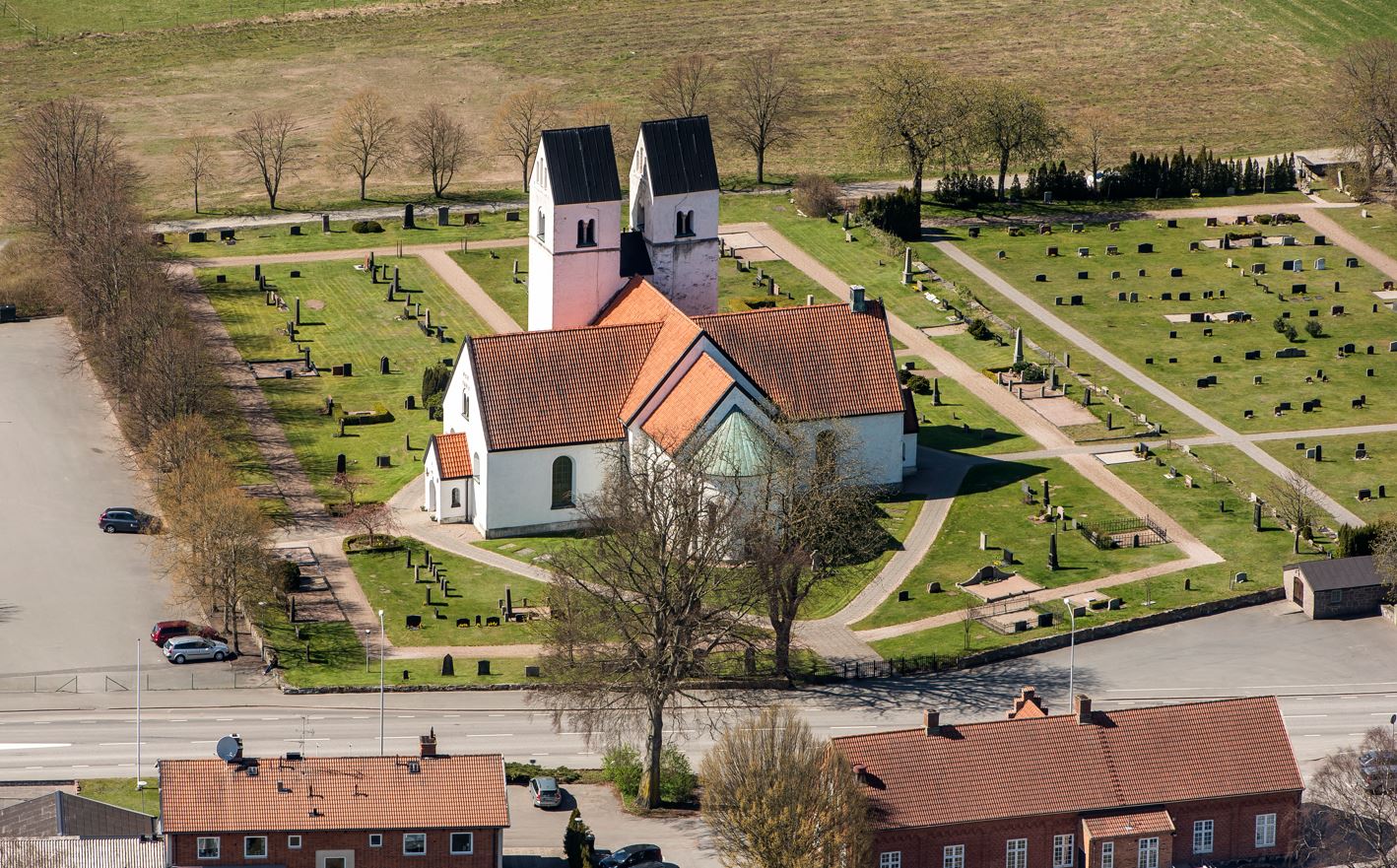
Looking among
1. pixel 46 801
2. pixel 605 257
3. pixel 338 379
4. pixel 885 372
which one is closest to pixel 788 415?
pixel 885 372

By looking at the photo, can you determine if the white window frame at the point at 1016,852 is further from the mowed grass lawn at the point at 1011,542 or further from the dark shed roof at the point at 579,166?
the dark shed roof at the point at 579,166

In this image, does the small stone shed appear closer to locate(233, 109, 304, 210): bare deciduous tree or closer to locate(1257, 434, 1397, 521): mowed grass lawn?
locate(1257, 434, 1397, 521): mowed grass lawn

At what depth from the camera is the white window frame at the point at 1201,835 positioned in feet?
327

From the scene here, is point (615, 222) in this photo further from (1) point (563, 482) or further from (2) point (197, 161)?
(2) point (197, 161)

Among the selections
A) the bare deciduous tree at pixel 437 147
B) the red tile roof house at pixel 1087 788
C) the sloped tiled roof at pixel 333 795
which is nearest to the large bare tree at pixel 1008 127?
the bare deciduous tree at pixel 437 147

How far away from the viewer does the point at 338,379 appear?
15312cm

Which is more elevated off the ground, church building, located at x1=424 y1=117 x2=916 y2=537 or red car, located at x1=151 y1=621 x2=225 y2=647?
church building, located at x1=424 y1=117 x2=916 y2=537

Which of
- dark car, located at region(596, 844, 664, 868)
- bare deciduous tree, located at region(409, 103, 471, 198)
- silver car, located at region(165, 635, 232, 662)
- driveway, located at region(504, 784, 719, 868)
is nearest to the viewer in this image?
dark car, located at region(596, 844, 664, 868)

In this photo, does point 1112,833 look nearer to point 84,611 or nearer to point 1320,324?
point 84,611

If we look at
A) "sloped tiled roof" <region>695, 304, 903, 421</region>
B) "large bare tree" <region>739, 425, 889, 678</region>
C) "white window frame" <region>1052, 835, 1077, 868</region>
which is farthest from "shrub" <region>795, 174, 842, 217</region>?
"white window frame" <region>1052, 835, 1077, 868</region>

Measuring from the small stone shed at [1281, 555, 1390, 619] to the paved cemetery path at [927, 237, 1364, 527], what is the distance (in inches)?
322

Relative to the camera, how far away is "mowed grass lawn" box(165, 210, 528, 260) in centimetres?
17525

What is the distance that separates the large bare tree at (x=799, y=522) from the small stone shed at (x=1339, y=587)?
69.7 ft

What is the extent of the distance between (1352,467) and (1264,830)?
4302cm
